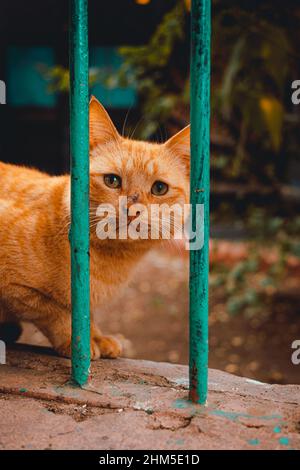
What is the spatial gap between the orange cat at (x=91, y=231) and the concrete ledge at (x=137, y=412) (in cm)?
22

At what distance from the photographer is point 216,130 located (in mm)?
4176

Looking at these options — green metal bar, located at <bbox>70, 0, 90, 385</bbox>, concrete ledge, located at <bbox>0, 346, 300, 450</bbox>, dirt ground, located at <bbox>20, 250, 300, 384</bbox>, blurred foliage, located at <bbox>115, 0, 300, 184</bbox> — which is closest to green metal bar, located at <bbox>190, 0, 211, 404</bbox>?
concrete ledge, located at <bbox>0, 346, 300, 450</bbox>

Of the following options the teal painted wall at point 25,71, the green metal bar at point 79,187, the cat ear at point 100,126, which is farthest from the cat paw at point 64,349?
the teal painted wall at point 25,71

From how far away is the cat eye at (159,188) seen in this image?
159 cm

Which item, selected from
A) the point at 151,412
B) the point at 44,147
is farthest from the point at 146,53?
the point at 44,147

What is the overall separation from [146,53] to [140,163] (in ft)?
4.56

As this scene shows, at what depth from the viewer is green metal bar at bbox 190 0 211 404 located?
3.59ft

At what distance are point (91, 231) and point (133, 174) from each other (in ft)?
0.68

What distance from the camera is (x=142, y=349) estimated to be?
11.2ft

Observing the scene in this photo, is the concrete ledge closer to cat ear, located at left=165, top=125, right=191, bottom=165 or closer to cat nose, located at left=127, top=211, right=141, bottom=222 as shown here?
cat nose, located at left=127, top=211, right=141, bottom=222

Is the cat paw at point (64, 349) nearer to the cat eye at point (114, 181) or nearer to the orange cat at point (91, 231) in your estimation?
the orange cat at point (91, 231)

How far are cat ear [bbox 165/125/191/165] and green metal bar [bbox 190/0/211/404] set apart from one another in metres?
0.42

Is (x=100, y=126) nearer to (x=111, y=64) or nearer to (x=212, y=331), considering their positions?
(x=212, y=331)
